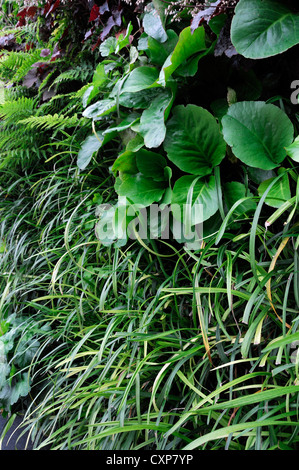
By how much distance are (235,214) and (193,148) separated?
269mm

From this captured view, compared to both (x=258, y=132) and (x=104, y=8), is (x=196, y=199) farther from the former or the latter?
(x=104, y=8)

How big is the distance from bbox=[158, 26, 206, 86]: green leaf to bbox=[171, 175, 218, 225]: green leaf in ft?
1.04

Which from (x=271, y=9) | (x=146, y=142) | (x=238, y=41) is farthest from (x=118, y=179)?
(x=271, y=9)

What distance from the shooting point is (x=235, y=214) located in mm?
1078

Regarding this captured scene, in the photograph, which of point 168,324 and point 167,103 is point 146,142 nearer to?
point 167,103

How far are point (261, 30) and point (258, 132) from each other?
0.88 feet

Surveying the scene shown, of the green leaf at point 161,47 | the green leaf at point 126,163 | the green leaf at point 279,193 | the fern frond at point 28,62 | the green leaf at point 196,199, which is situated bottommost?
the green leaf at point 196,199

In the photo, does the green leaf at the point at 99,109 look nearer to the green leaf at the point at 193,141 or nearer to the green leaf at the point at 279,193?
the green leaf at the point at 193,141

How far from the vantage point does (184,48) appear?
1082mm

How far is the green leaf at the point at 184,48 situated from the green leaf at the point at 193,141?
115mm

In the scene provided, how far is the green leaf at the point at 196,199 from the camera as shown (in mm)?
1078

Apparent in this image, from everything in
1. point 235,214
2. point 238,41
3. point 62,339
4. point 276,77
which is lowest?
point 62,339

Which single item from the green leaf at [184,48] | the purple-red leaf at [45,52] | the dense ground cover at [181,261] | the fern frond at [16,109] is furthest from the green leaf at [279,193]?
the purple-red leaf at [45,52]

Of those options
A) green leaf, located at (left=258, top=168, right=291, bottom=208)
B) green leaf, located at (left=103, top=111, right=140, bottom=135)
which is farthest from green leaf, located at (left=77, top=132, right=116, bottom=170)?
green leaf, located at (left=258, top=168, right=291, bottom=208)
